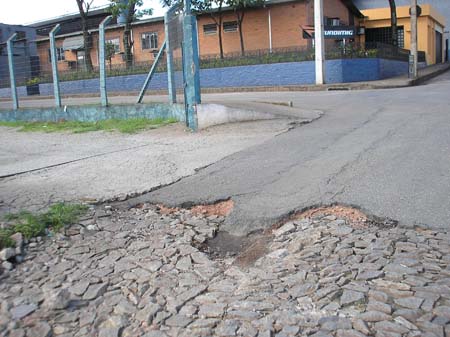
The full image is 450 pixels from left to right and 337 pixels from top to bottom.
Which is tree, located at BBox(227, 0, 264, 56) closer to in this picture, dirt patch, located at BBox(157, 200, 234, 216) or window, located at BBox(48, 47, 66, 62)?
window, located at BBox(48, 47, 66, 62)

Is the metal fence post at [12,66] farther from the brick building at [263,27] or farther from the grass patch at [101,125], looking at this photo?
the brick building at [263,27]

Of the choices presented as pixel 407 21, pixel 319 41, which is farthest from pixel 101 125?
pixel 407 21

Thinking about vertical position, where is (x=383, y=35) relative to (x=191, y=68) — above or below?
above

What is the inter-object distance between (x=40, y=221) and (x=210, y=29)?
2892cm

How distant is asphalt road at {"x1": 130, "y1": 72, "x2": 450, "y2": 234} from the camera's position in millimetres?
4637

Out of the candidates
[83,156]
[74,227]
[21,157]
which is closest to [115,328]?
[74,227]

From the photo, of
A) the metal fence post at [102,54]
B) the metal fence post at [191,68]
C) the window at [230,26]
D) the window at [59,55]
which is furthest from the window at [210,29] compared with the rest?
the metal fence post at [191,68]

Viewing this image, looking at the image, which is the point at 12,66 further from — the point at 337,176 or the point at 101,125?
the point at 337,176

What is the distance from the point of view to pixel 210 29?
3195cm

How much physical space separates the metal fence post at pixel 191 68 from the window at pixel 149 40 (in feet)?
78.8

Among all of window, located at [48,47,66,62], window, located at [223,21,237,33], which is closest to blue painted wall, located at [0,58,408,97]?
window, located at [48,47,66,62]

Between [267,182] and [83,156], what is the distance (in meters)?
3.91

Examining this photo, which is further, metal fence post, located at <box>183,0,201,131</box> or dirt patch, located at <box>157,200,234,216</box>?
metal fence post, located at <box>183,0,201,131</box>

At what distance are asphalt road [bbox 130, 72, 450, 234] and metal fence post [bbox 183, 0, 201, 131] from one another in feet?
7.24
